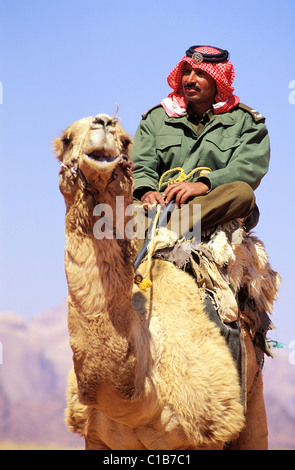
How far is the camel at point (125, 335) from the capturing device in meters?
3.70

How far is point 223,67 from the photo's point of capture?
19.7ft

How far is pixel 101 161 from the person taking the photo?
3594mm

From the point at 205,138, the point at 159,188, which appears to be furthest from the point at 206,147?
the point at 159,188

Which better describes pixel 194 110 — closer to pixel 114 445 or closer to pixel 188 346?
pixel 188 346

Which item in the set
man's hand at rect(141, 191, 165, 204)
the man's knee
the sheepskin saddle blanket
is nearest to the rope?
man's hand at rect(141, 191, 165, 204)

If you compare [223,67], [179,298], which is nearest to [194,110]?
[223,67]

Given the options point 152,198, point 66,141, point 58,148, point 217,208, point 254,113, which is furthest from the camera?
point 254,113

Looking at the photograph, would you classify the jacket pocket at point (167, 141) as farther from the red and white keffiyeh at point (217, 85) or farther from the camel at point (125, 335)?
the camel at point (125, 335)

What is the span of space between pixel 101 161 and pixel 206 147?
2.37 metres

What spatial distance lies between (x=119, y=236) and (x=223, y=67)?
8.78 ft

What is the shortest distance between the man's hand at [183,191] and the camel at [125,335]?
1.71 feet

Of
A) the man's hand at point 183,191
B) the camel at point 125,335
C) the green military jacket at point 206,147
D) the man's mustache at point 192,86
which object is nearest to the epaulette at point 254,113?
the green military jacket at point 206,147

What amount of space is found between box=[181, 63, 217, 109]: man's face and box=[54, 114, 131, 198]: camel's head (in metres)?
2.36

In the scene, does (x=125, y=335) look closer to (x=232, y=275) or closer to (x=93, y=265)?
(x=93, y=265)
